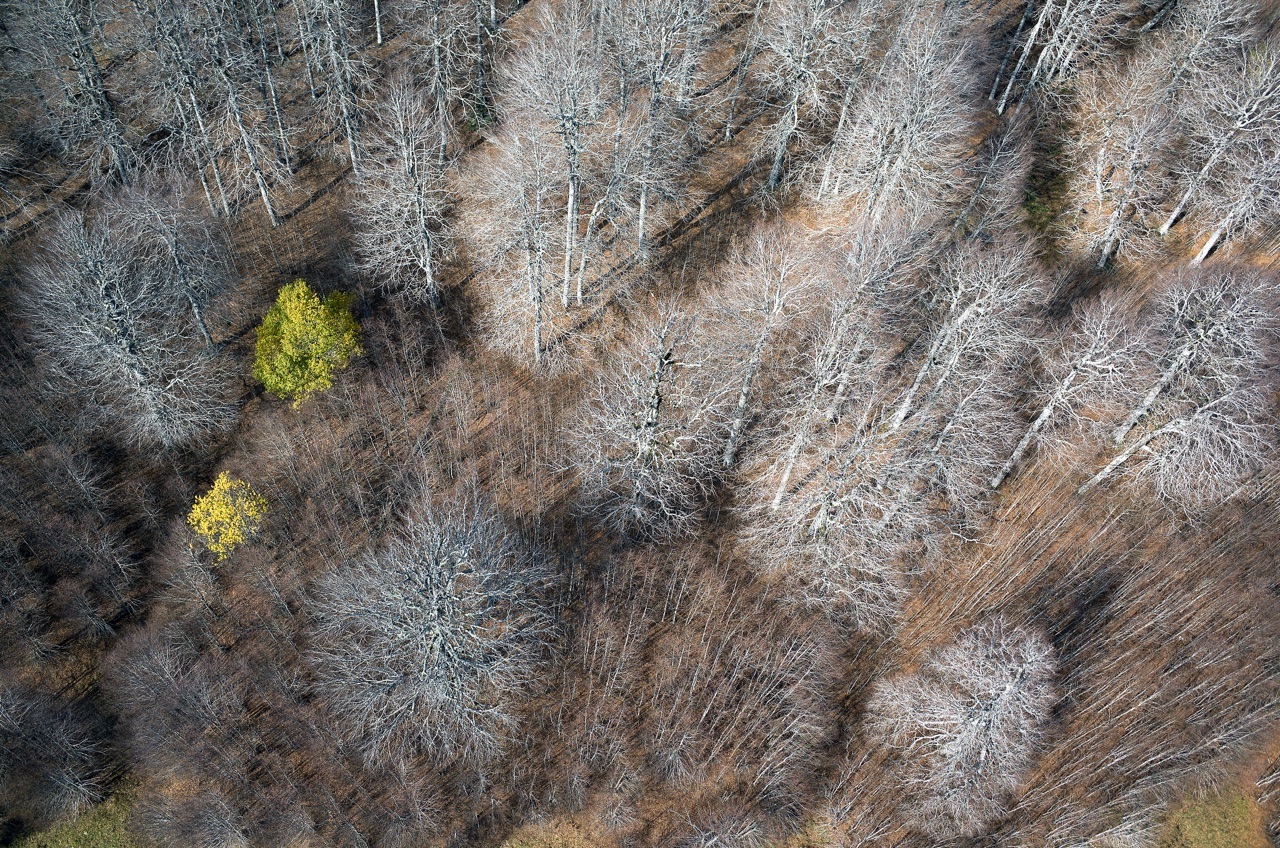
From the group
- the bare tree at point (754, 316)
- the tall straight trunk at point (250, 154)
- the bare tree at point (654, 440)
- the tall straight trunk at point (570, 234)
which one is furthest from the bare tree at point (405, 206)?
the bare tree at point (754, 316)

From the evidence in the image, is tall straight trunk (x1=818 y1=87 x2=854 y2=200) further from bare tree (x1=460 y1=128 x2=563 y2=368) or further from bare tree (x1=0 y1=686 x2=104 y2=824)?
bare tree (x1=0 y1=686 x2=104 y2=824)

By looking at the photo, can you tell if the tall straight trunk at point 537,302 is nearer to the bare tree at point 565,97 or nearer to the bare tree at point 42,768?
the bare tree at point 565,97

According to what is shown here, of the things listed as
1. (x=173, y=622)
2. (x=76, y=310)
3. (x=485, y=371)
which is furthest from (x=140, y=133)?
(x=173, y=622)

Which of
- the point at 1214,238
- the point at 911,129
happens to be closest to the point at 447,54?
the point at 911,129

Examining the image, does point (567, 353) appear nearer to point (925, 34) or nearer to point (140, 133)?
point (925, 34)

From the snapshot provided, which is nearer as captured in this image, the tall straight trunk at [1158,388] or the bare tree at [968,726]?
the bare tree at [968,726]

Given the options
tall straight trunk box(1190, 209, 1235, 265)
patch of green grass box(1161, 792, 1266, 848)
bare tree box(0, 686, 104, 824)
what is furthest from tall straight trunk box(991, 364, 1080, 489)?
bare tree box(0, 686, 104, 824)
